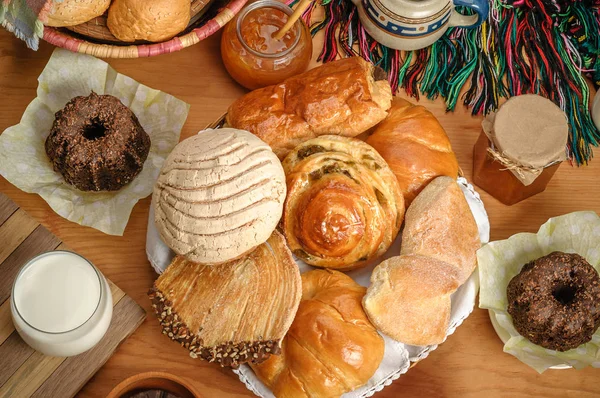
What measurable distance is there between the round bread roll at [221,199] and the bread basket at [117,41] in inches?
10.9

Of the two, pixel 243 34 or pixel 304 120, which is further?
pixel 243 34

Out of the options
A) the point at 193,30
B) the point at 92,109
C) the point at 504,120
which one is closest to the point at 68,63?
the point at 92,109

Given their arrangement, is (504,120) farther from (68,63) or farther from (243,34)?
(68,63)

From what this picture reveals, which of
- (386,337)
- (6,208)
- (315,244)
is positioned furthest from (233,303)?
(6,208)

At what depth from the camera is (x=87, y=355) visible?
1.30 meters

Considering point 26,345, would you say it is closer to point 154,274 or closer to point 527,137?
point 154,274

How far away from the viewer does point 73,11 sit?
4.43 ft

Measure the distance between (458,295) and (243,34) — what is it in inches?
26.8

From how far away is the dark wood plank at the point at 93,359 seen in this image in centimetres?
127

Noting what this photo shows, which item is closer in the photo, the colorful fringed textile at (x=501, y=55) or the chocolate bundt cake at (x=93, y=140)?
the chocolate bundt cake at (x=93, y=140)

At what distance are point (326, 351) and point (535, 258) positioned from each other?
46 cm

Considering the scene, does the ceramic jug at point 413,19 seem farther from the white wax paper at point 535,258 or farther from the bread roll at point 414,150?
the white wax paper at point 535,258

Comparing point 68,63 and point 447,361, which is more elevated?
point 68,63

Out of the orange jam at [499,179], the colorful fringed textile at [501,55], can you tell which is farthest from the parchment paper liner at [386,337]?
the colorful fringed textile at [501,55]
